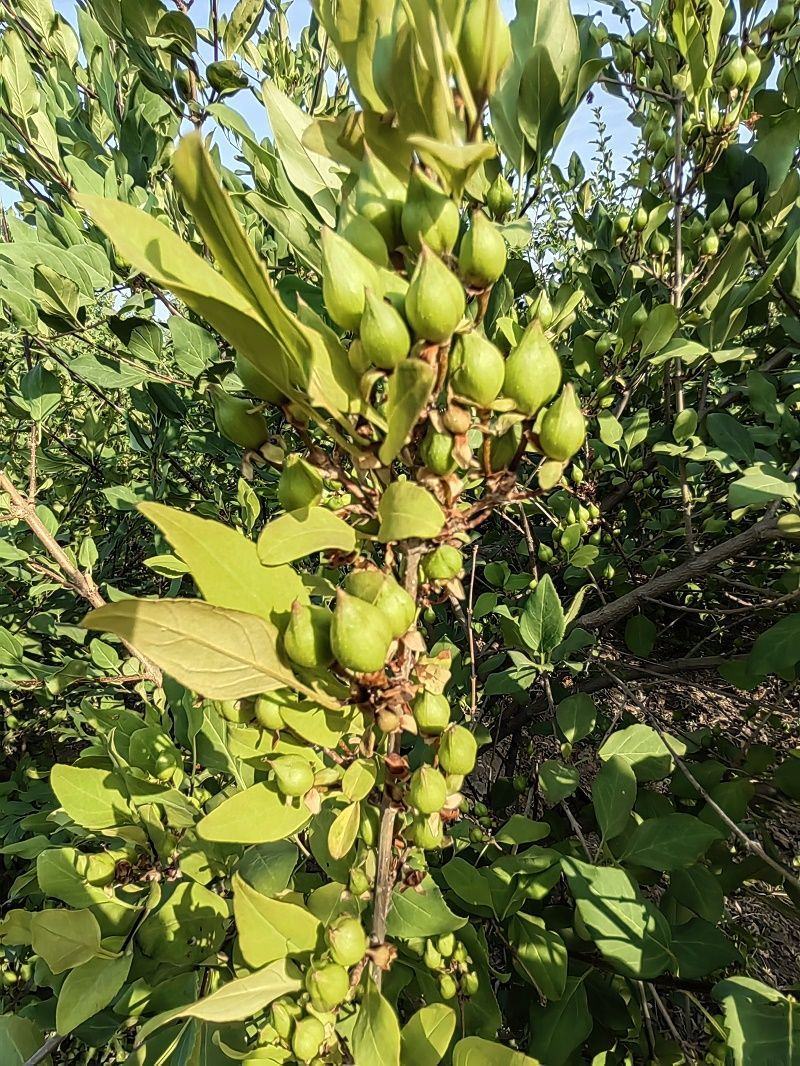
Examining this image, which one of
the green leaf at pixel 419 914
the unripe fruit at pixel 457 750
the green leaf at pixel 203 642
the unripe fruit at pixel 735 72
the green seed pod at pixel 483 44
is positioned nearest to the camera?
the green leaf at pixel 203 642

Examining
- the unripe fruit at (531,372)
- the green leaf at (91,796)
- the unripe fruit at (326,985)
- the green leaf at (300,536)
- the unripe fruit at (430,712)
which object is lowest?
the green leaf at (91,796)

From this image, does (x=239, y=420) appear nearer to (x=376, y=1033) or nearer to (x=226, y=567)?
(x=226, y=567)

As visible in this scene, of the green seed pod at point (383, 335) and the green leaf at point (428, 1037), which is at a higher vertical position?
the green seed pod at point (383, 335)

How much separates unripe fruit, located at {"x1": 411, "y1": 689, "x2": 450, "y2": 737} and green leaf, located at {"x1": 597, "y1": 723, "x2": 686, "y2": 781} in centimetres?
65

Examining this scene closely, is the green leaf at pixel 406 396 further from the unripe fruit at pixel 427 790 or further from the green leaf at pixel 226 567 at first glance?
the unripe fruit at pixel 427 790

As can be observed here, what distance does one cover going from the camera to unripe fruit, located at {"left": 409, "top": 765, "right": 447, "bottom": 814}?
0.56 metres

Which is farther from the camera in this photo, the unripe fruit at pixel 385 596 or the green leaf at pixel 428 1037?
the green leaf at pixel 428 1037

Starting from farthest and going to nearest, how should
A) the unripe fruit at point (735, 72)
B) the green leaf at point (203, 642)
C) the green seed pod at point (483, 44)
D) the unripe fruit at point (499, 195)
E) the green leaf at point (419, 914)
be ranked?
the unripe fruit at point (735, 72), the unripe fruit at point (499, 195), the green leaf at point (419, 914), the green seed pod at point (483, 44), the green leaf at point (203, 642)

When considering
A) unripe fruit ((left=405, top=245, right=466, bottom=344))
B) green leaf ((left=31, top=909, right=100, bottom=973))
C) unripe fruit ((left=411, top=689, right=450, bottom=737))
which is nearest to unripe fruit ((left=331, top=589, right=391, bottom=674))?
unripe fruit ((left=411, top=689, right=450, bottom=737))

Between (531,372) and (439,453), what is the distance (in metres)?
0.11

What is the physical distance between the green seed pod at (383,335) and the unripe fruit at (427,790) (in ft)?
1.21

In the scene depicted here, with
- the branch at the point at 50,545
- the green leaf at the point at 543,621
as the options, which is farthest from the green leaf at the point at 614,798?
the branch at the point at 50,545

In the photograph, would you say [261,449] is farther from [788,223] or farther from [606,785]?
[788,223]

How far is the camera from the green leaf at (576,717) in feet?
3.85
